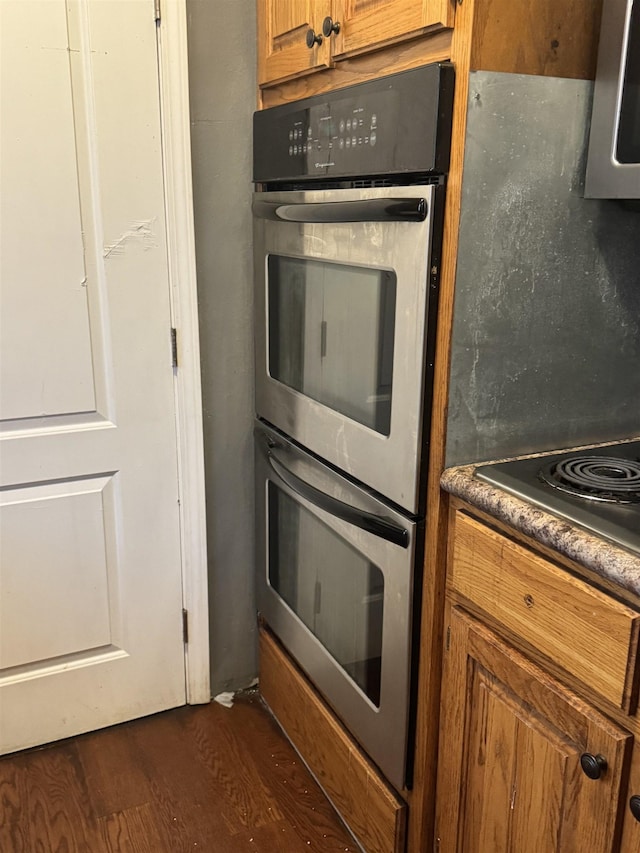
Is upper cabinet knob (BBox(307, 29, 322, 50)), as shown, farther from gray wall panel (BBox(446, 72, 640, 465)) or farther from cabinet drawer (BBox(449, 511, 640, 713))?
cabinet drawer (BBox(449, 511, 640, 713))

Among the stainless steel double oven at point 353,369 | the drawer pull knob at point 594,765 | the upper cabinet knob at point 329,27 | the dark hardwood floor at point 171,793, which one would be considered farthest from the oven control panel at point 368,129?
the dark hardwood floor at point 171,793

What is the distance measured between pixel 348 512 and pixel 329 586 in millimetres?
258

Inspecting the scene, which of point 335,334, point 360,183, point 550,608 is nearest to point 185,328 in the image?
point 335,334

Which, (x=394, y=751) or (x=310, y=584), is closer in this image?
(x=394, y=751)

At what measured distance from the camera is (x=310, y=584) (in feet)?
5.48

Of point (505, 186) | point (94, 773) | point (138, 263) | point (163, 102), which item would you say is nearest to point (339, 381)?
point (505, 186)

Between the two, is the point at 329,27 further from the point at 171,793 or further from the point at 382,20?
the point at 171,793

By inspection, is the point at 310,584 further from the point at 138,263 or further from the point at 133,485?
the point at 138,263

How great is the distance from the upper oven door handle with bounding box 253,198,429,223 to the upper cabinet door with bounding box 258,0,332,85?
25 centimetres

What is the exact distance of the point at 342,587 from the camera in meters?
1.51

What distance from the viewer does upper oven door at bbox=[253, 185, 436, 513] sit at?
1.15m

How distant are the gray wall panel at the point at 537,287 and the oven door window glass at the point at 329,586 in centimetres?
37

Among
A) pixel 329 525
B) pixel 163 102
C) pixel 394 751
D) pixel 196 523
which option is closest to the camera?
pixel 394 751

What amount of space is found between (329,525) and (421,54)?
0.86 meters
